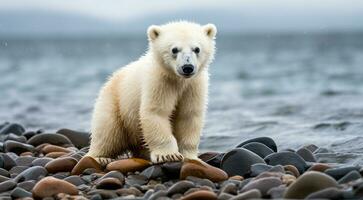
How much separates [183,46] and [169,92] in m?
0.45

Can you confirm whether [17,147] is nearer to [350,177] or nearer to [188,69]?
[188,69]

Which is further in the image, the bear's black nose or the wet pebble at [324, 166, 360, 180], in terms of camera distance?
the bear's black nose

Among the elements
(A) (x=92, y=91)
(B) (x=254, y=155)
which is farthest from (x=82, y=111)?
(B) (x=254, y=155)

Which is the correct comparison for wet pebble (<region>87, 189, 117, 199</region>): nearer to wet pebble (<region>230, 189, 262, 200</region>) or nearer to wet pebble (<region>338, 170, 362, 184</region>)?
wet pebble (<region>230, 189, 262, 200</region>)

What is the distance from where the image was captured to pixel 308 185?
5270 millimetres

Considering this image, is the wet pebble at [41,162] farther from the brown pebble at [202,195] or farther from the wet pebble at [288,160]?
the brown pebble at [202,195]

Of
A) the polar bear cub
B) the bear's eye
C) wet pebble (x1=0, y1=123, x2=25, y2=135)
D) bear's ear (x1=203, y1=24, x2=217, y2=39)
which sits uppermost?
bear's ear (x1=203, y1=24, x2=217, y2=39)

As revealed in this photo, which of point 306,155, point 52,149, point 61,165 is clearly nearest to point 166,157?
point 61,165

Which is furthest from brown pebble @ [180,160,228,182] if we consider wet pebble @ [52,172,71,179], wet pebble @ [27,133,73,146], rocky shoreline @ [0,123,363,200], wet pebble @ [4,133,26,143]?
wet pebble @ [4,133,26,143]

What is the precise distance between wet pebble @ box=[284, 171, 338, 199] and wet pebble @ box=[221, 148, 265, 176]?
4.18 feet

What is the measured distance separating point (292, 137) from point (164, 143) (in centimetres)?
355

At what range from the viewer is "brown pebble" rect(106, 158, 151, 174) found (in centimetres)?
681

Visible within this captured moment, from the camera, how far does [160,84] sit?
6863 mm

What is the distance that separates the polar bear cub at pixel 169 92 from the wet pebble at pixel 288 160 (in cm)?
69
